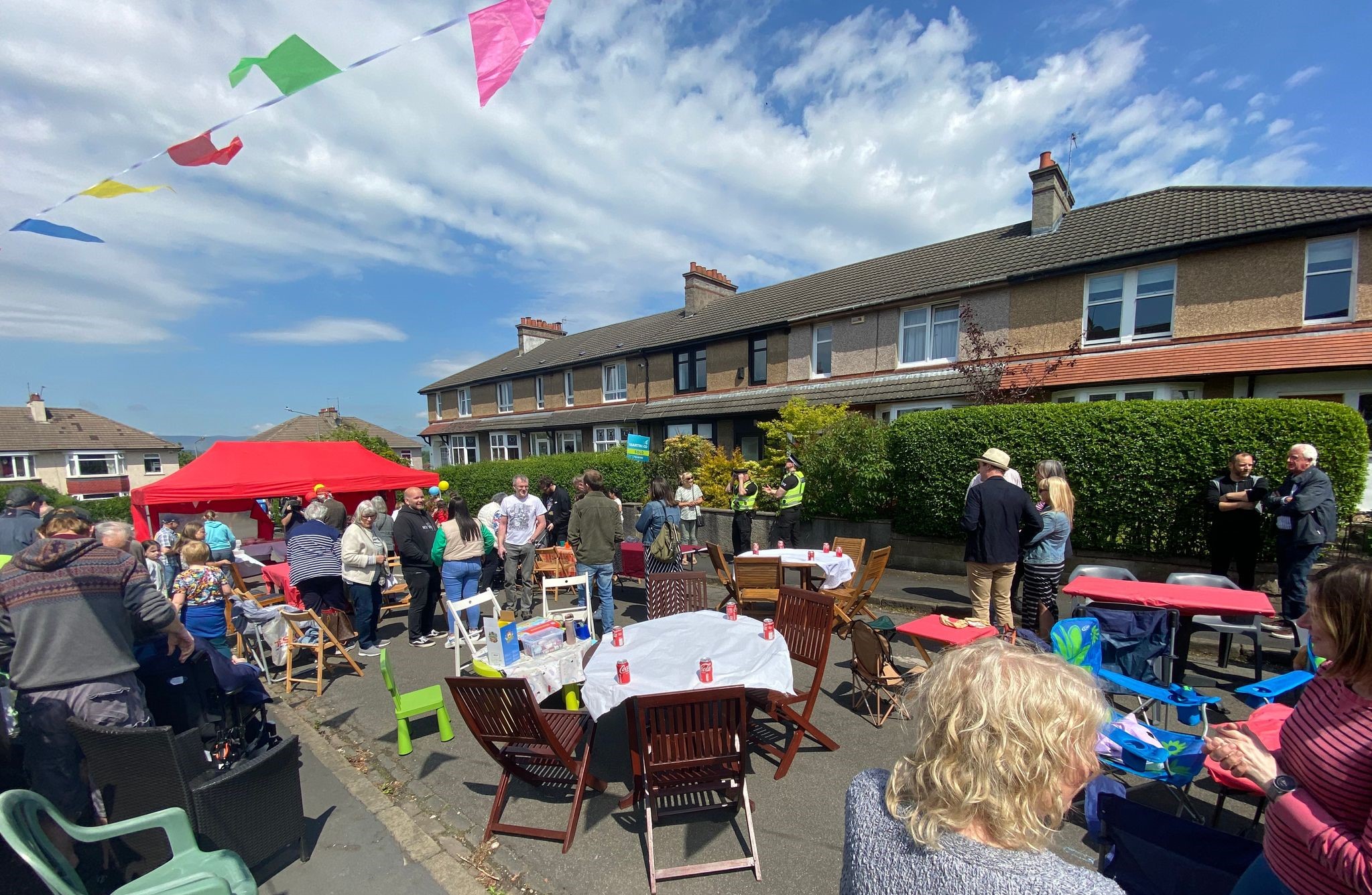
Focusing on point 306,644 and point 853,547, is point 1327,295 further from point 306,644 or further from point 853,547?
point 306,644

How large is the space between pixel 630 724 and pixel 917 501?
293 inches

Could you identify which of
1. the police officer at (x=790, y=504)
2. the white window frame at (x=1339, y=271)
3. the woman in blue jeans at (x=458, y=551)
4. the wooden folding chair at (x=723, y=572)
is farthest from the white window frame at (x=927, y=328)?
the woman in blue jeans at (x=458, y=551)

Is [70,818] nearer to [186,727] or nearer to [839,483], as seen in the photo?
[186,727]

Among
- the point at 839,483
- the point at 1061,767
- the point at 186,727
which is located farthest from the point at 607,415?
the point at 1061,767

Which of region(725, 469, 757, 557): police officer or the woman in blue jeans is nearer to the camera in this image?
the woman in blue jeans

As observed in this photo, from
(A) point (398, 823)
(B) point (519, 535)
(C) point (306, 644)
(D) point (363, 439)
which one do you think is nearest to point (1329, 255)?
(B) point (519, 535)

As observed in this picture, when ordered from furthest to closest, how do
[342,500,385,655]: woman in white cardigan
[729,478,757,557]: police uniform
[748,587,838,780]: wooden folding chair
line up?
1. [729,478,757,557]: police uniform
2. [342,500,385,655]: woman in white cardigan
3. [748,587,838,780]: wooden folding chair

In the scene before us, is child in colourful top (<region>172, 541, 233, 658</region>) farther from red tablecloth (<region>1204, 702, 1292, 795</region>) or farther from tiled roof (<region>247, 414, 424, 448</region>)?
tiled roof (<region>247, 414, 424, 448</region>)

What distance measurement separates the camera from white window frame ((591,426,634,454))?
22469mm

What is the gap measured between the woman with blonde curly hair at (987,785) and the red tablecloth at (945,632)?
133 inches

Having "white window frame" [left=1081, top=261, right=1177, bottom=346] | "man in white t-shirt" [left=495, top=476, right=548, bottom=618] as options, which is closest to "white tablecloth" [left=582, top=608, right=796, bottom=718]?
"man in white t-shirt" [left=495, top=476, right=548, bottom=618]

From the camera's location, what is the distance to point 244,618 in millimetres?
6328

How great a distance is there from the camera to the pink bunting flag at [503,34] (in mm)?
3309

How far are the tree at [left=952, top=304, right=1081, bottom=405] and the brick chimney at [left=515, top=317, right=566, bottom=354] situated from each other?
80.1 ft
